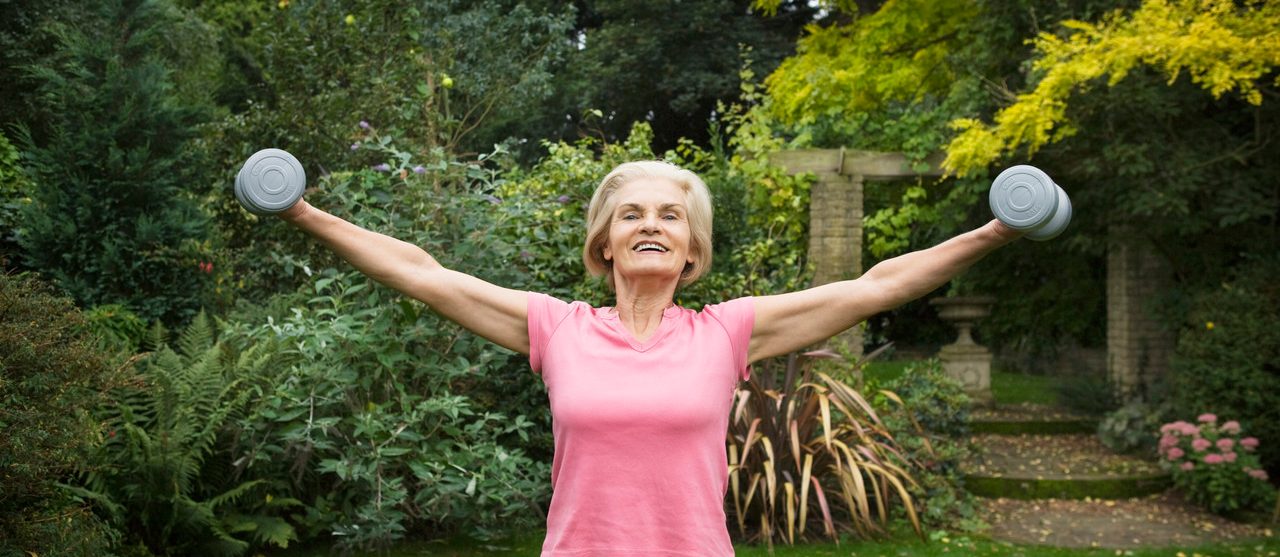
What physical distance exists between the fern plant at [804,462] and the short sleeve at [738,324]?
3.36 meters

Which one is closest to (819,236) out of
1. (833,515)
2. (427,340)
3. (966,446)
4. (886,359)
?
(966,446)

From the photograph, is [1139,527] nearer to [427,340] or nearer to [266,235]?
[427,340]

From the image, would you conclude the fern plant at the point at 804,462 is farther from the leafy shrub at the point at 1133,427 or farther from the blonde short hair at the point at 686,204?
the blonde short hair at the point at 686,204

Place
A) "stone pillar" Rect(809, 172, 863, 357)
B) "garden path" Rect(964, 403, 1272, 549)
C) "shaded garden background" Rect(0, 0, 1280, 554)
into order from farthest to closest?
"stone pillar" Rect(809, 172, 863, 357) → "garden path" Rect(964, 403, 1272, 549) → "shaded garden background" Rect(0, 0, 1280, 554)

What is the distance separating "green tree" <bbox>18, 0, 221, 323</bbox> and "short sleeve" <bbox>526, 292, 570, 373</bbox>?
15.2 feet

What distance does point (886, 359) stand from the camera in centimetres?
1565

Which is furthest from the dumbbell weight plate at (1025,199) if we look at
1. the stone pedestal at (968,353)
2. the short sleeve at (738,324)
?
the stone pedestal at (968,353)

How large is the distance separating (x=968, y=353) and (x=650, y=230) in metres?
9.47

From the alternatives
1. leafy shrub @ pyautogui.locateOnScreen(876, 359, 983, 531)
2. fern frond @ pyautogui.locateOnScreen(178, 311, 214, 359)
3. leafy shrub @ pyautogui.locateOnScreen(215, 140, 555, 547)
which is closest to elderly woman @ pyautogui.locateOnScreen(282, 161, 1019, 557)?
leafy shrub @ pyautogui.locateOnScreen(215, 140, 555, 547)

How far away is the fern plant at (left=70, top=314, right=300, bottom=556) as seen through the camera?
4.30 metres

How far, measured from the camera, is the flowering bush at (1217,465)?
6328 mm

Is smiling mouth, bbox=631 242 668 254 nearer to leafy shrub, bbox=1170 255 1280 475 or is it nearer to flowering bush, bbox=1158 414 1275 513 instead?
Result: flowering bush, bbox=1158 414 1275 513

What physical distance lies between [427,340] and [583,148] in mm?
2352

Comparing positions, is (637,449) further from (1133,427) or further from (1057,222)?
(1133,427)
